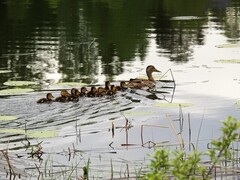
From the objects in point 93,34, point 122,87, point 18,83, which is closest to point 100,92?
point 122,87

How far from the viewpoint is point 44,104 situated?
1370 cm

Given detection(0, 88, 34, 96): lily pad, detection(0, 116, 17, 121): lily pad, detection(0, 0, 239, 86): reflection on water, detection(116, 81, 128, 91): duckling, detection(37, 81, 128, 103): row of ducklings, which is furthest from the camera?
detection(0, 0, 239, 86): reflection on water

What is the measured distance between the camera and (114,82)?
54.7ft

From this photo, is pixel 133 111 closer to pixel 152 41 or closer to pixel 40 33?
pixel 152 41

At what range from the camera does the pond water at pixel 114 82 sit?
10.4 m

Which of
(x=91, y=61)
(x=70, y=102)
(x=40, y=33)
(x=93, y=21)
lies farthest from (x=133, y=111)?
(x=93, y=21)

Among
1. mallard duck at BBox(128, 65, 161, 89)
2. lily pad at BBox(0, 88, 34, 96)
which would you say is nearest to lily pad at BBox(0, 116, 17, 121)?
lily pad at BBox(0, 88, 34, 96)

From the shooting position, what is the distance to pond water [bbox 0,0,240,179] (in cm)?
1040

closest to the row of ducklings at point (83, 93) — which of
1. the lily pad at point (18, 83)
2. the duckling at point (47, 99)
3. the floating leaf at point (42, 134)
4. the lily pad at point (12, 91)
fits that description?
the duckling at point (47, 99)

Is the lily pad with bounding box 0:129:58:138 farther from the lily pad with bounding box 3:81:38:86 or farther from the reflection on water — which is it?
the reflection on water

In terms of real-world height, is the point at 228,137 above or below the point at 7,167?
above

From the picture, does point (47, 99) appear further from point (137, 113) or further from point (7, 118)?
point (137, 113)

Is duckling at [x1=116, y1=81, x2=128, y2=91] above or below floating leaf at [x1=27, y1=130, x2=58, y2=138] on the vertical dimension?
above

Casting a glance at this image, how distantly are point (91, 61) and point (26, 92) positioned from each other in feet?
17.9
